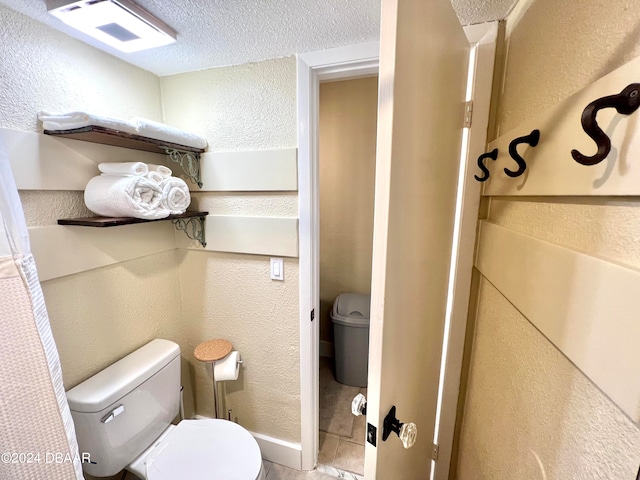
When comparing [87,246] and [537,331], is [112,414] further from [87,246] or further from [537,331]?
[537,331]

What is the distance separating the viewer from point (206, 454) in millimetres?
1092

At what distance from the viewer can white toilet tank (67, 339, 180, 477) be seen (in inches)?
38.5

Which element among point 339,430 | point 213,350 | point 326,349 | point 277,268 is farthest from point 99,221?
point 326,349

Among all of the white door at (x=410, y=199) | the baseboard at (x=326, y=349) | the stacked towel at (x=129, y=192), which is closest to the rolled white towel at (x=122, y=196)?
the stacked towel at (x=129, y=192)

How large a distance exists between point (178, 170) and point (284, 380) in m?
1.20

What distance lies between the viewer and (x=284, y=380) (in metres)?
1.39

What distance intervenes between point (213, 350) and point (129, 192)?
2.77ft

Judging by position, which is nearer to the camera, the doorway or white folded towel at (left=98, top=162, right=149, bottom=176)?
white folded towel at (left=98, top=162, right=149, bottom=176)

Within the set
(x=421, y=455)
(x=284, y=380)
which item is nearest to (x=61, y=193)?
(x=284, y=380)

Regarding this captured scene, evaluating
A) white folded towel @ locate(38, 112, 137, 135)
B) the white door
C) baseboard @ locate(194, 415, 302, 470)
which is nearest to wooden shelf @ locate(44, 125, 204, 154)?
white folded towel @ locate(38, 112, 137, 135)

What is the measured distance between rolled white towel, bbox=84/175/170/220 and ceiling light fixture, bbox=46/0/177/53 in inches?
19.2

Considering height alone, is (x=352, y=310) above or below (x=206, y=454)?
above

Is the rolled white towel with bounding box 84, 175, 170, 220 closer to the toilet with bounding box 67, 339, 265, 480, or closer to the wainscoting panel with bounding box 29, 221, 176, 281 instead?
the wainscoting panel with bounding box 29, 221, 176, 281

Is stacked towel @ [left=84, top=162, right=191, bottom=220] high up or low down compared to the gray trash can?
up
